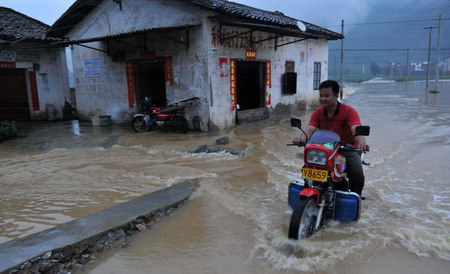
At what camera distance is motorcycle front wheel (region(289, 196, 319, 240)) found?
129 inches

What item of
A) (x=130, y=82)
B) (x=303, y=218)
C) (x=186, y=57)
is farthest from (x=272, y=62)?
(x=303, y=218)

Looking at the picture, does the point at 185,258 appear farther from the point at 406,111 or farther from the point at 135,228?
the point at 406,111

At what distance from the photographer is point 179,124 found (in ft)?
33.2

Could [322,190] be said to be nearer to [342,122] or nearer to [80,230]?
[342,122]

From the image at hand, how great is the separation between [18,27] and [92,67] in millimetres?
4234

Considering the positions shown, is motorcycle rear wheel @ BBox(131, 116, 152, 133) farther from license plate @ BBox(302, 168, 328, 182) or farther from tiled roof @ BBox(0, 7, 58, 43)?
license plate @ BBox(302, 168, 328, 182)

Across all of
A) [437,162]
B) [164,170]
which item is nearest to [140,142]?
[164,170]

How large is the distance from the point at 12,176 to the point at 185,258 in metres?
4.81

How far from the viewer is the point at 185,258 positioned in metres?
3.34

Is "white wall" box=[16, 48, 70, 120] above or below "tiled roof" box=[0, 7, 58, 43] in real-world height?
below

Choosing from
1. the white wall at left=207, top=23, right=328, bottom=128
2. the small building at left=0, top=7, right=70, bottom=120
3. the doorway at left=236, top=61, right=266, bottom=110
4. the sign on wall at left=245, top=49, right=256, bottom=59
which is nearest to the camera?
the white wall at left=207, top=23, right=328, bottom=128

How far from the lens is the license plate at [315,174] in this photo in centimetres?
330

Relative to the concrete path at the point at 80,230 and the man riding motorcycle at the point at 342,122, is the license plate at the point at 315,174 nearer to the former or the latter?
the man riding motorcycle at the point at 342,122

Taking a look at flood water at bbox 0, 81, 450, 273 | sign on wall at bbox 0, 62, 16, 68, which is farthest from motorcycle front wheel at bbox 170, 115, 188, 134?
sign on wall at bbox 0, 62, 16, 68
